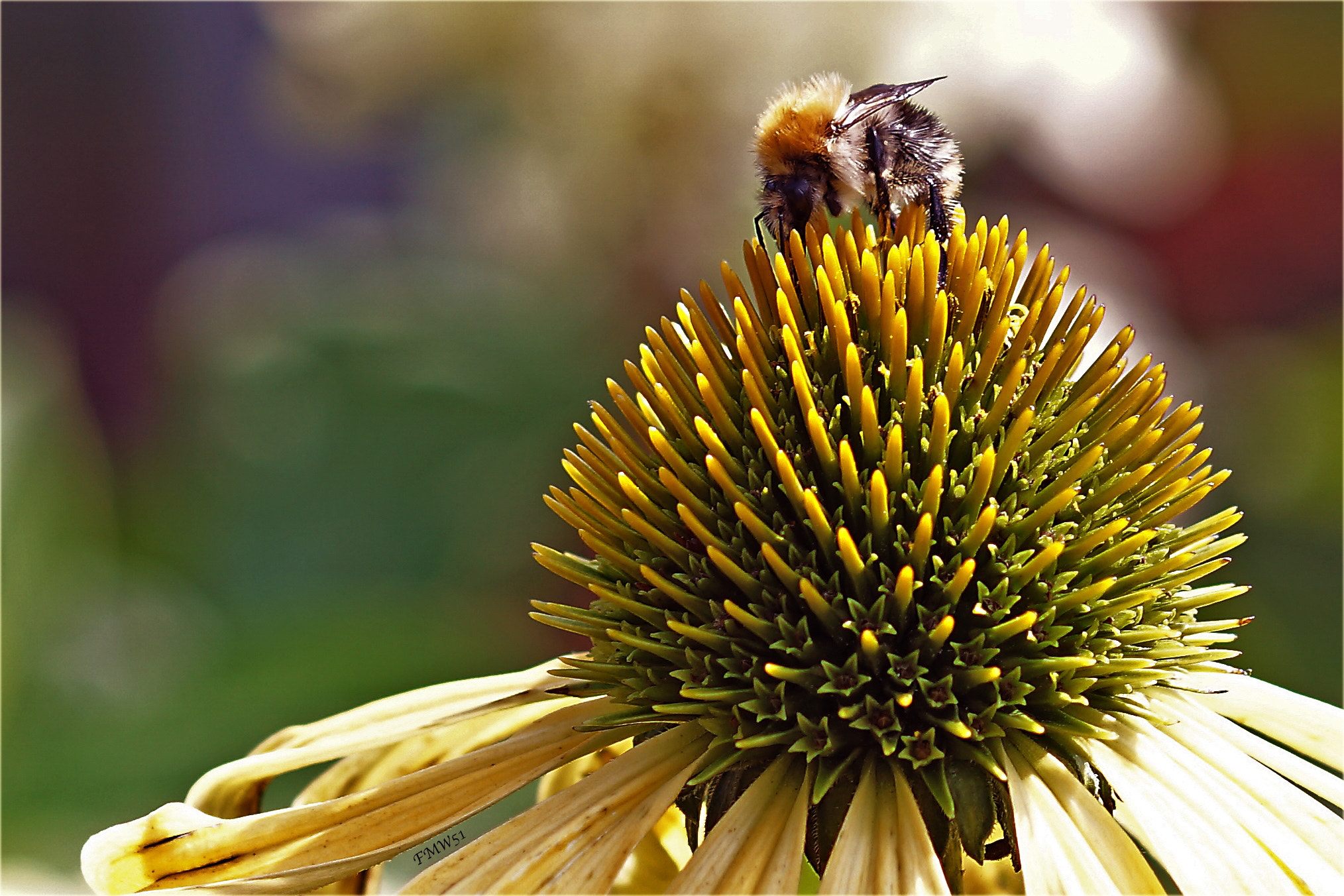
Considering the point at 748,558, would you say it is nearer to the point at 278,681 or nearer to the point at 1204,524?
the point at 1204,524

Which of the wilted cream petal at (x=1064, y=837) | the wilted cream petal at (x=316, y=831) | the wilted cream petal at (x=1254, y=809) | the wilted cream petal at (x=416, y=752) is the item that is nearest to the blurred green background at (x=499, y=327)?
the wilted cream petal at (x=416, y=752)

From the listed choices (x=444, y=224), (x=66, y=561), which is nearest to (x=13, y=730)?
(x=66, y=561)

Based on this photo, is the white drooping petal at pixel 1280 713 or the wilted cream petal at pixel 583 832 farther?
the white drooping petal at pixel 1280 713

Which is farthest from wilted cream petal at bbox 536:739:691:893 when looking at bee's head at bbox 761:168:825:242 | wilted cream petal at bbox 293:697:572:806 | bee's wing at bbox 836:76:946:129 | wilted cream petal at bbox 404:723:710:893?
bee's wing at bbox 836:76:946:129

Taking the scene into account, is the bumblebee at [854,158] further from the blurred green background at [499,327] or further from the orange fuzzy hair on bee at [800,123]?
the blurred green background at [499,327]

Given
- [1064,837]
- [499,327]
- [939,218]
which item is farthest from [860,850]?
[499,327]

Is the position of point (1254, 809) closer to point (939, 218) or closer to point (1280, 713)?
point (1280, 713)
